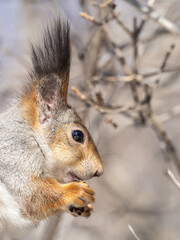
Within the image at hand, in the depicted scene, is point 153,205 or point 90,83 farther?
point 153,205

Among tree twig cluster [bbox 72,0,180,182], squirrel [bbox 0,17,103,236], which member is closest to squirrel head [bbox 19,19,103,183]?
squirrel [bbox 0,17,103,236]

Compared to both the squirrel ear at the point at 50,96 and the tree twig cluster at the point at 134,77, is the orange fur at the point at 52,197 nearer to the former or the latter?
the squirrel ear at the point at 50,96

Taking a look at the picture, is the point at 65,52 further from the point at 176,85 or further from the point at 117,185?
the point at 117,185

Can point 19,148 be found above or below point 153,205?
above

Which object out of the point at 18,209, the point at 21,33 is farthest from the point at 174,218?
the point at 18,209

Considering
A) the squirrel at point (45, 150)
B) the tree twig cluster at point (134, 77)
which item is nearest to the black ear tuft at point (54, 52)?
the squirrel at point (45, 150)

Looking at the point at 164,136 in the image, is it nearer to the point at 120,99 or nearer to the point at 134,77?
the point at 134,77

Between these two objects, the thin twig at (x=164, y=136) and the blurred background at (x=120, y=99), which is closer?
the thin twig at (x=164, y=136)

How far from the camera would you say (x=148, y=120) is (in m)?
2.84

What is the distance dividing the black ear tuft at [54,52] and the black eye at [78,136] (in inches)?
10.6

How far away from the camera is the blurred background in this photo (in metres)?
2.97

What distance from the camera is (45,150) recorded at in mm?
2307

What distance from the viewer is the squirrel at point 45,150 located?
7.22 ft

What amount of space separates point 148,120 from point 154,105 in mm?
1346
